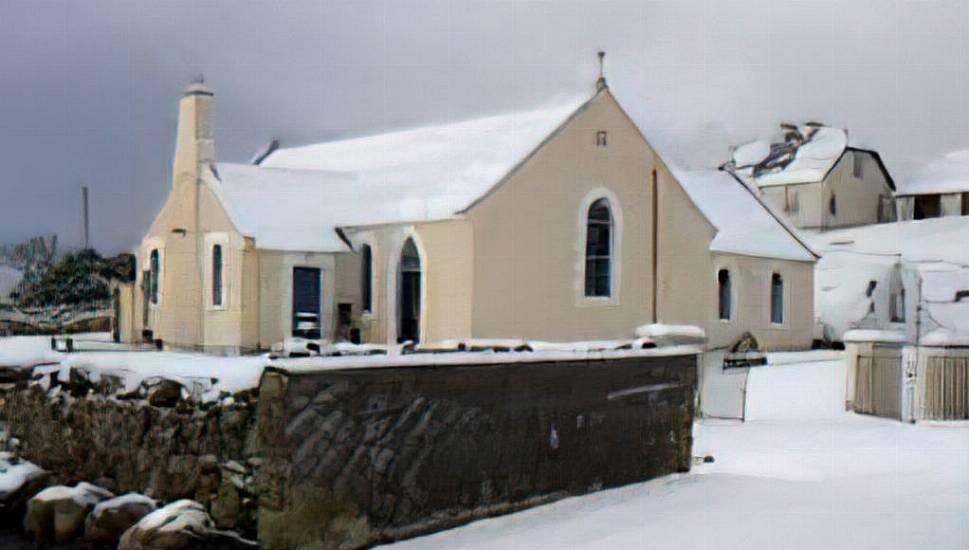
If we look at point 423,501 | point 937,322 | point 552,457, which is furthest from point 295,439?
point 937,322

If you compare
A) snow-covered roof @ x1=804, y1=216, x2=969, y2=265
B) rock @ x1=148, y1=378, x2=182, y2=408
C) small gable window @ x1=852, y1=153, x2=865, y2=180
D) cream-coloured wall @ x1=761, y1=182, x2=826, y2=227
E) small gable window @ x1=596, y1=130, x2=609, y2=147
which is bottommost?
rock @ x1=148, y1=378, x2=182, y2=408

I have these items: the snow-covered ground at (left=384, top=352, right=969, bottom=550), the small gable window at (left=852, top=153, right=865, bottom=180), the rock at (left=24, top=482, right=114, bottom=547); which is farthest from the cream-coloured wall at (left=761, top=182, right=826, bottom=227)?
the rock at (left=24, top=482, right=114, bottom=547)

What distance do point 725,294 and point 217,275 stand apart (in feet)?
48.3

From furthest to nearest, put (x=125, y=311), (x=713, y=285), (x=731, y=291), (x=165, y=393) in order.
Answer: (x=731, y=291) → (x=713, y=285) → (x=125, y=311) → (x=165, y=393)

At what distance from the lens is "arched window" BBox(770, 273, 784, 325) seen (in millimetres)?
34375

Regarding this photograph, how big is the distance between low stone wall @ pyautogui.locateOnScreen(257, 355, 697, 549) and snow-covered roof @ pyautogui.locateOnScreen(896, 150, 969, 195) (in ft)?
135

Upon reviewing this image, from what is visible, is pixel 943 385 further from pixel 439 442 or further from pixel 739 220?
pixel 739 220

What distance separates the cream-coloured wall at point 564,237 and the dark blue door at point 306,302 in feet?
12.5

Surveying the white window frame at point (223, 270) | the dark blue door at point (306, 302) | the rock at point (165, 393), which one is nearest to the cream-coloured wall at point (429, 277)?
the dark blue door at point (306, 302)

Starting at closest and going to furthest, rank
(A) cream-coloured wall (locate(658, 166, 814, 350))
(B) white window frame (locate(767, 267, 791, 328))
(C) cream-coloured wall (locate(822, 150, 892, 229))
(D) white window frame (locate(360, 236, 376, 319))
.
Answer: (D) white window frame (locate(360, 236, 376, 319))
(A) cream-coloured wall (locate(658, 166, 814, 350))
(B) white window frame (locate(767, 267, 791, 328))
(C) cream-coloured wall (locate(822, 150, 892, 229))

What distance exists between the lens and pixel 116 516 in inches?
420

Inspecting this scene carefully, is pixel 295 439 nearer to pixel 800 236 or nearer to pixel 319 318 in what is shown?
pixel 319 318

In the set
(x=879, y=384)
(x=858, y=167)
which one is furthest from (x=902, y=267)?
(x=879, y=384)

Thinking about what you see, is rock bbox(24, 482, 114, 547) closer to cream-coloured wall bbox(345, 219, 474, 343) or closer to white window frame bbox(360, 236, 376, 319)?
cream-coloured wall bbox(345, 219, 474, 343)
